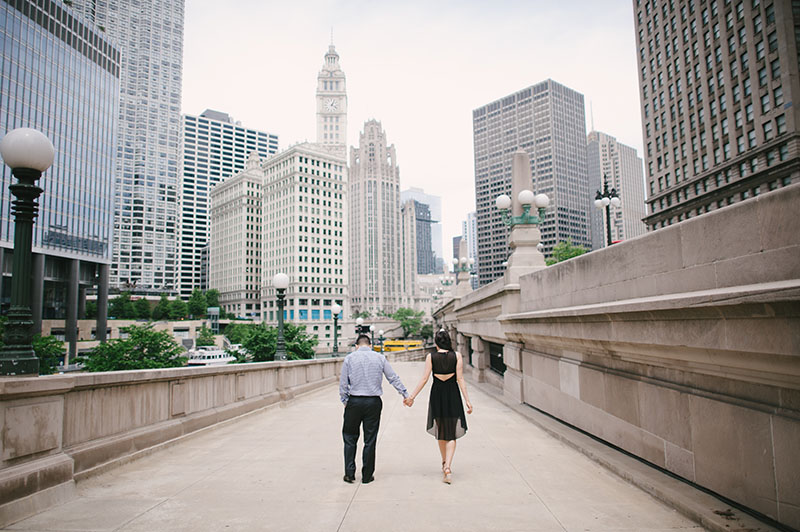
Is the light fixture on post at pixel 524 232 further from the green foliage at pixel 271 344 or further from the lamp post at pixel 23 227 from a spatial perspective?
the green foliage at pixel 271 344

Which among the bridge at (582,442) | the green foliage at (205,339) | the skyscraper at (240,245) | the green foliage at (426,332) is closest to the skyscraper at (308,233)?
the skyscraper at (240,245)

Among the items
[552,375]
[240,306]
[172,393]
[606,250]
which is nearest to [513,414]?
[552,375]

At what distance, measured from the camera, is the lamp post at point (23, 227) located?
4742 millimetres

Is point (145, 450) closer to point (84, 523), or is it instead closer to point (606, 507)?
point (84, 523)

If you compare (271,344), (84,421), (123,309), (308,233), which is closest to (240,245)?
(308,233)

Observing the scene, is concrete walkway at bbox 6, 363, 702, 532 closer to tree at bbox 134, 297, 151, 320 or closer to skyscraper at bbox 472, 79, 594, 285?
tree at bbox 134, 297, 151, 320

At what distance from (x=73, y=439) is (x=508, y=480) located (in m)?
4.92

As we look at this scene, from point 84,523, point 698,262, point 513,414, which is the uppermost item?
point 698,262

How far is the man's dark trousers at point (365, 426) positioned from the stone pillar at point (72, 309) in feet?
221

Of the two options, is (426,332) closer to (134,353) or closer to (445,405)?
(134,353)

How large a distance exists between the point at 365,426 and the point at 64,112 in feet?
243

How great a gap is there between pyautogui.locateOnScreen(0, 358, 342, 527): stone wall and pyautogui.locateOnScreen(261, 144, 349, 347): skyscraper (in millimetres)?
93683

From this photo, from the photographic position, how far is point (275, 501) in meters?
4.89

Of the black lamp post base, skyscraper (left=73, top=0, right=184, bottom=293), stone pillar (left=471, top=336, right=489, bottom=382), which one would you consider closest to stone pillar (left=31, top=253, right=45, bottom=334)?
stone pillar (left=471, top=336, right=489, bottom=382)
